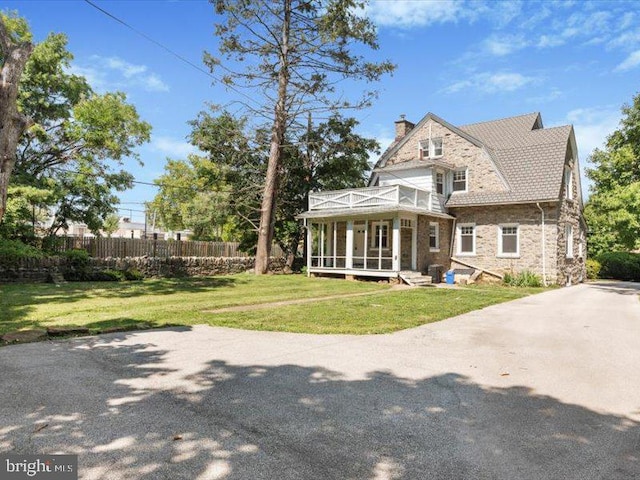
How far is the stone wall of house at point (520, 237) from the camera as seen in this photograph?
2092cm

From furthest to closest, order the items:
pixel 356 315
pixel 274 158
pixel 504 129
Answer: pixel 504 129
pixel 274 158
pixel 356 315

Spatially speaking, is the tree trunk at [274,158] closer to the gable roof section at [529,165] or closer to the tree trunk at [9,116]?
the gable roof section at [529,165]

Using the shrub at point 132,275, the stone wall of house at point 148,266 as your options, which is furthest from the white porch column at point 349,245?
the shrub at point 132,275

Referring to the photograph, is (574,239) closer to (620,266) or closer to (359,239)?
(620,266)

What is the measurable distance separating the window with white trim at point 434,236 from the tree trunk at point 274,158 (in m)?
9.13

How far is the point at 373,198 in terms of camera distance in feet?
71.6

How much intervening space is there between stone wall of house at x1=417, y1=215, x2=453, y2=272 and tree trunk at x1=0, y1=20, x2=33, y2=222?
18696mm

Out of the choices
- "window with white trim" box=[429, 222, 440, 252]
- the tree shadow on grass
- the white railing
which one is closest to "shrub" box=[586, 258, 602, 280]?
"window with white trim" box=[429, 222, 440, 252]

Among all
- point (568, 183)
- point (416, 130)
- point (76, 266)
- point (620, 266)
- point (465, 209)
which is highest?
point (416, 130)

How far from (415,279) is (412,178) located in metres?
6.65

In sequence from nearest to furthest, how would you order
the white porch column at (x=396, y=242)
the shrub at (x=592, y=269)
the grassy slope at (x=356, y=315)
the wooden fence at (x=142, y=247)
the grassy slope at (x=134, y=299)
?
the grassy slope at (x=356, y=315), the grassy slope at (x=134, y=299), the wooden fence at (x=142, y=247), the white porch column at (x=396, y=242), the shrub at (x=592, y=269)

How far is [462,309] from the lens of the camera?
11570 mm

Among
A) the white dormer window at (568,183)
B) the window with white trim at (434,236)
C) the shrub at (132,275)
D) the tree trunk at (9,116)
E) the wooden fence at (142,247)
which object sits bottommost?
the shrub at (132,275)

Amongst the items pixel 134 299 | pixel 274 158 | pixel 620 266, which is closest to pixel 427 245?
pixel 274 158
